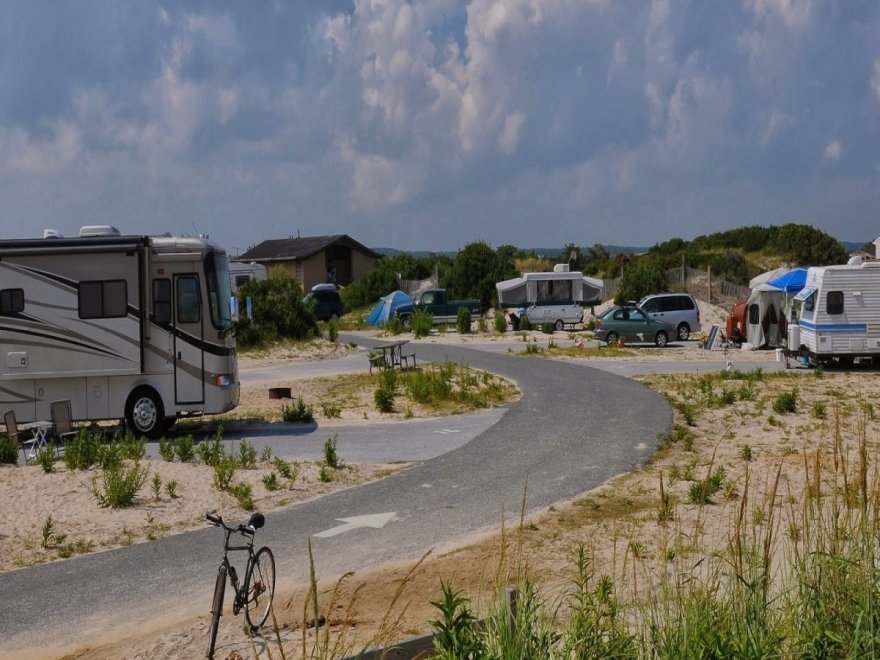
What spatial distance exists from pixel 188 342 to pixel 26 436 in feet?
9.45

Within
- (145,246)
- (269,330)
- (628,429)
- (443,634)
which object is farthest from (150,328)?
(269,330)

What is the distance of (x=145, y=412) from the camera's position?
16.6m

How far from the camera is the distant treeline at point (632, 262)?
53344mm

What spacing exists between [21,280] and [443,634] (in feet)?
45.0

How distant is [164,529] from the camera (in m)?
10.6

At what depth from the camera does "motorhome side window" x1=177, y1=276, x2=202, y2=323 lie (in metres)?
16.5

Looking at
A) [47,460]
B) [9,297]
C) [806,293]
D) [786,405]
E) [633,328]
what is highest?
[9,297]

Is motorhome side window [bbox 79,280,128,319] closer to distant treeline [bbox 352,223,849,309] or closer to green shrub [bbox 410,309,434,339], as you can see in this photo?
green shrub [bbox 410,309,434,339]

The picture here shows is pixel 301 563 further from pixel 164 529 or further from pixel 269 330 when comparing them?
pixel 269 330

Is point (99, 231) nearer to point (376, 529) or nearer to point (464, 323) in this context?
point (376, 529)

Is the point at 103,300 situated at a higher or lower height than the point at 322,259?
lower

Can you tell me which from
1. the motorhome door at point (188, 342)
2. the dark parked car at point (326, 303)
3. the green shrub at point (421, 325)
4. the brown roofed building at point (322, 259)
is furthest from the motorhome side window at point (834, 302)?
the brown roofed building at point (322, 259)

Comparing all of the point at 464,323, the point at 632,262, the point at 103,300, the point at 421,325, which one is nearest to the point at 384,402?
the point at 103,300

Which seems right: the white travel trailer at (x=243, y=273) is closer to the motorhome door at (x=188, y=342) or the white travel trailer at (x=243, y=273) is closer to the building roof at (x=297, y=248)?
the building roof at (x=297, y=248)
